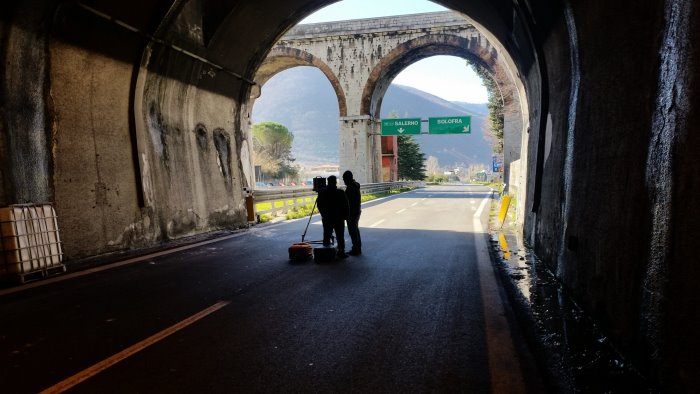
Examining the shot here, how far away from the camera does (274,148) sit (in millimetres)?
89812

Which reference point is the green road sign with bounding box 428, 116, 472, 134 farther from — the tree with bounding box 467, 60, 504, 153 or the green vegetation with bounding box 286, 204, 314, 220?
the green vegetation with bounding box 286, 204, 314, 220

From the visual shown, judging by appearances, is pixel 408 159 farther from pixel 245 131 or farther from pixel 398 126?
pixel 245 131

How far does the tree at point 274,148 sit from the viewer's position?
280ft

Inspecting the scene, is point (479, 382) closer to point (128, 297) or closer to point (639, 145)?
point (639, 145)

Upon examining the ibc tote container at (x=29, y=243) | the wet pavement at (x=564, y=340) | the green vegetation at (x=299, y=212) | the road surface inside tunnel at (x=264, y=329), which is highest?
the ibc tote container at (x=29, y=243)

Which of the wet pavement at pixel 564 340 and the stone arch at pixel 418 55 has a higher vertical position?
the stone arch at pixel 418 55

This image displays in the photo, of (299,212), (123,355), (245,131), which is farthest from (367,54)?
(123,355)

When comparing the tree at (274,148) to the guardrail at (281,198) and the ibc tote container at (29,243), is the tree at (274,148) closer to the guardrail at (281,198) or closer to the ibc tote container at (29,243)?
the guardrail at (281,198)

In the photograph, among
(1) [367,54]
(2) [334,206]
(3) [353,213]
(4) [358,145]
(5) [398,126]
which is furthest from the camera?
(5) [398,126]

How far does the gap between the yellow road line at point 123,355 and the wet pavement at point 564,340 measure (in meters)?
3.30

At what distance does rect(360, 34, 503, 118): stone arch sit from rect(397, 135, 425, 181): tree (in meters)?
26.2

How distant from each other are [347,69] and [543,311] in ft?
95.3

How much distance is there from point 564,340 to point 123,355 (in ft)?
12.6

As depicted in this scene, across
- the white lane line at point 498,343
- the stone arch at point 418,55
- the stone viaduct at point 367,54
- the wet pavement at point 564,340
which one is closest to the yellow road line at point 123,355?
the white lane line at point 498,343
